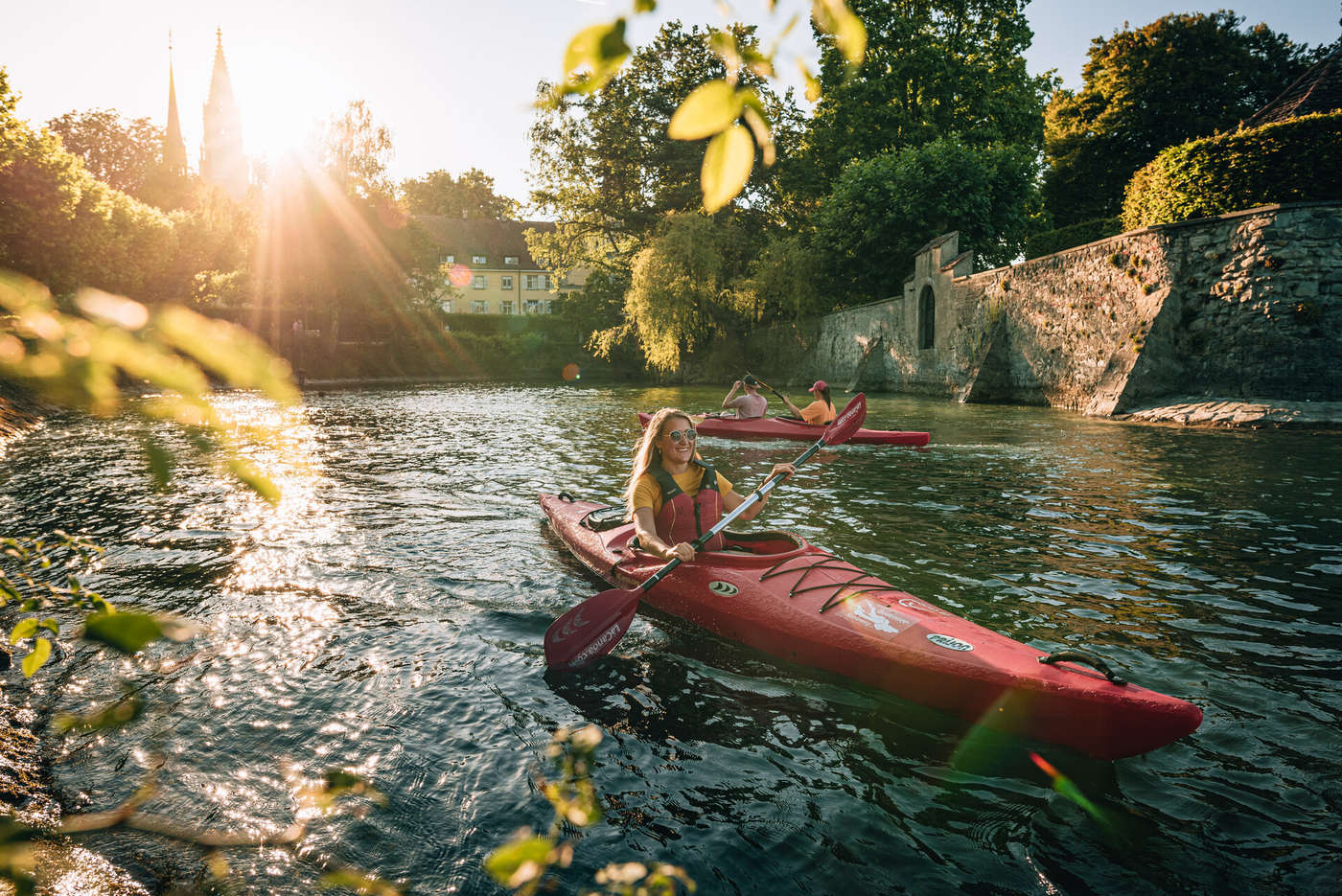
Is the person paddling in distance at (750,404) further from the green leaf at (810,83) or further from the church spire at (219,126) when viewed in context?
the church spire at (219,126)

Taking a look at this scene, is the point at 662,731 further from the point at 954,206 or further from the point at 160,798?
the point at 954,206

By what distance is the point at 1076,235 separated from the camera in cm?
2077

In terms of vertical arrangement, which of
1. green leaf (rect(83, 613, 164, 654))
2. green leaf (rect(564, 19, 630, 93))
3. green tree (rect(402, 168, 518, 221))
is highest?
green tree (rect(402, 168, 518, 221))

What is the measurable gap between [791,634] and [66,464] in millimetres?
11108

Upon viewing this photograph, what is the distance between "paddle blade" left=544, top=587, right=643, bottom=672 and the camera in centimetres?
436

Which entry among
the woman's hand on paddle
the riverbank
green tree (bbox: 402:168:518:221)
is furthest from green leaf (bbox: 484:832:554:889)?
green tree (bbox: 402:168:518:221)

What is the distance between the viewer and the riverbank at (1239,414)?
38.7 ft

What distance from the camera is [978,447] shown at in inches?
470

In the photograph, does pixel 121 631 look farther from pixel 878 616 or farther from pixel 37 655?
pixel 878 616

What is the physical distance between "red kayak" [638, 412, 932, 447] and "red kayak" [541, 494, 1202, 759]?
6.97 m

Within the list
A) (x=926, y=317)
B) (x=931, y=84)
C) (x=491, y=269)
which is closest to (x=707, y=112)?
(x=926, y=317)

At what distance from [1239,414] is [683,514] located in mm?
11477

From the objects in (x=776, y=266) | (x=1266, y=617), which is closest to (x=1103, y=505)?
(x=1266, y=617)

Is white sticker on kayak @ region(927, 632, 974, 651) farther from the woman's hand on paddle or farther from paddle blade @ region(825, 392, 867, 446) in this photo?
paddle blade @ region(825, 392, 867, 446)
